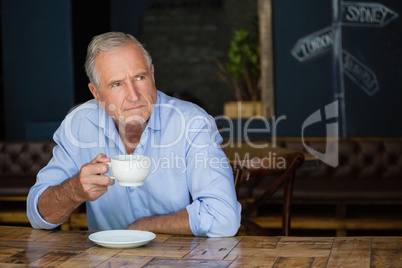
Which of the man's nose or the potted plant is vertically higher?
the potted plant

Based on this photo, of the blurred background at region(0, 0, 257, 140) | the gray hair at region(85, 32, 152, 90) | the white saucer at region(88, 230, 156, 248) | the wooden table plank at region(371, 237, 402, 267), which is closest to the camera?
the wooden table plank at region(371, 237, 402, 267)

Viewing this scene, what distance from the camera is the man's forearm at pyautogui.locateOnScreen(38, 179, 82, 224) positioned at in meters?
1.64

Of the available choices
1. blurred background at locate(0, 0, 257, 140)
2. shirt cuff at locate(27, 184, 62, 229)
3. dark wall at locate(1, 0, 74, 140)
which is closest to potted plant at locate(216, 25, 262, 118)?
blurred background at locate(0, 0, 257, 140)

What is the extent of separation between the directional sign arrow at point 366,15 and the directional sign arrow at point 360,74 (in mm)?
307

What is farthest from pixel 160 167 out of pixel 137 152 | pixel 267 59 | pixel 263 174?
pixel 267 59

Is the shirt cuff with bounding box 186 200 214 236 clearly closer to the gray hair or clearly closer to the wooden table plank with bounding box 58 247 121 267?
the wooden table plank with bounding box 58 247 121 267

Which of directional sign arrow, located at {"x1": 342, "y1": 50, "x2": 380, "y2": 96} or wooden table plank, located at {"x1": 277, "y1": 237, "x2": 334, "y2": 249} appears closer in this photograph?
wooden table plank, located at {"x1": 277, "y1": 237, "x2": 334, "y2": 249}

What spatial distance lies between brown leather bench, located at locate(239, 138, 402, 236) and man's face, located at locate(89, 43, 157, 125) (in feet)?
7.14

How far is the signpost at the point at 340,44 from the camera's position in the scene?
4953 mm

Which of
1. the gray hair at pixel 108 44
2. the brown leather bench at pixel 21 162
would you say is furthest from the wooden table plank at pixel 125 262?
the brown leather bench at pixel 21 162

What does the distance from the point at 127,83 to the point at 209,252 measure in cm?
74

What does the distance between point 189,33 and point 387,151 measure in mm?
5053

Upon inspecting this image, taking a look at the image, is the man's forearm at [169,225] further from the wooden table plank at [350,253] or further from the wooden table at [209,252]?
the wooden table plank at [350,253]

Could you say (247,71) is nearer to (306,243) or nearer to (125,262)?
(306,243)
